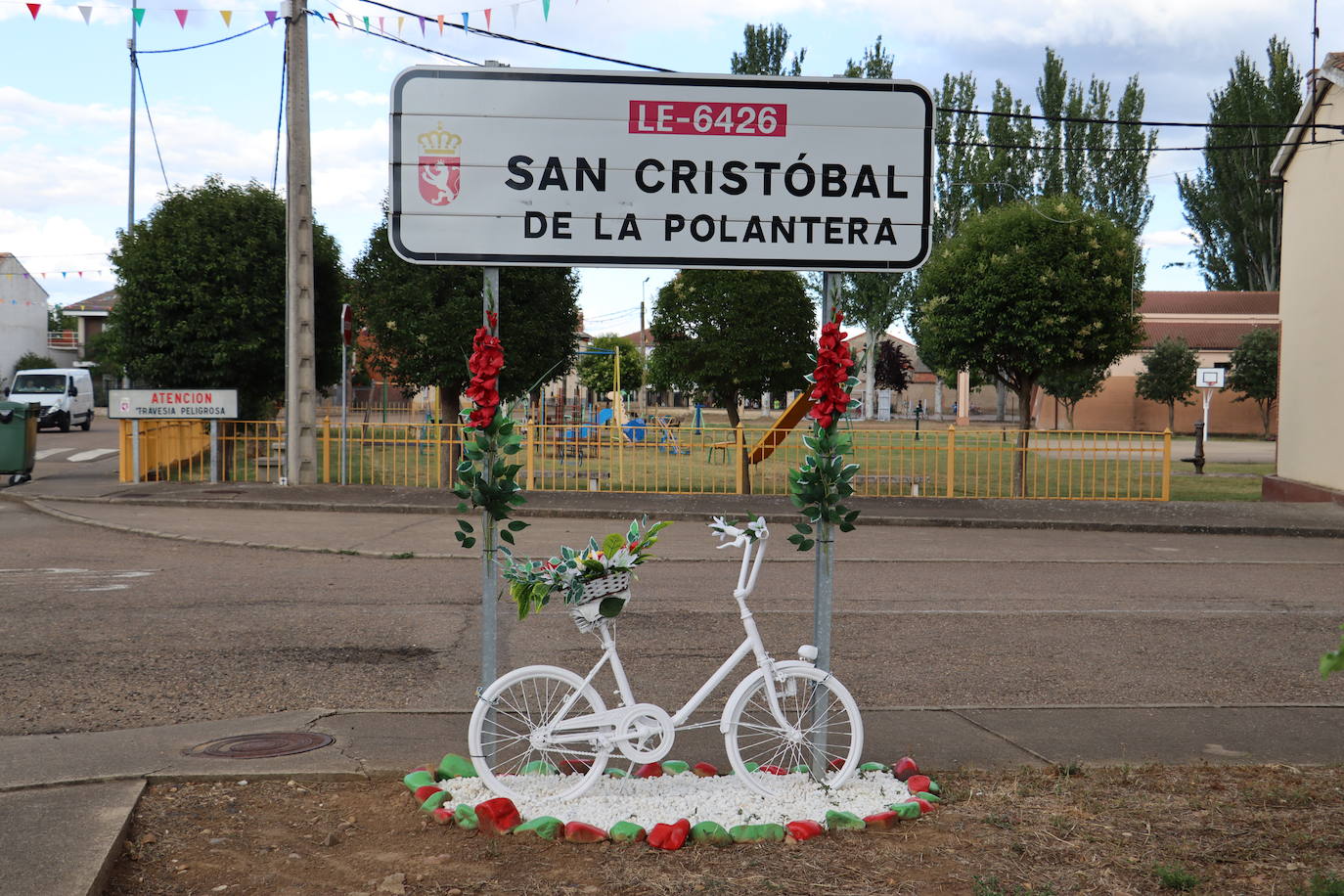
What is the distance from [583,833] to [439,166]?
2574 millimetres

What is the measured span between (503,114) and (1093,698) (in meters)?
4.42

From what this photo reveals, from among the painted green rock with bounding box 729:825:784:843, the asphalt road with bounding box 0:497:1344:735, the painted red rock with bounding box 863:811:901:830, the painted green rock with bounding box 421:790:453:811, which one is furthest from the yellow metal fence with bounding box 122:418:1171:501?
the painted green rock with bounding box 729:825:784:843

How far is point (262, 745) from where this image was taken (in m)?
5.12

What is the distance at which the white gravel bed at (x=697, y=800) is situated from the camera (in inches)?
165

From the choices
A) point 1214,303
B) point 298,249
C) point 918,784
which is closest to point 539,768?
point 918,784

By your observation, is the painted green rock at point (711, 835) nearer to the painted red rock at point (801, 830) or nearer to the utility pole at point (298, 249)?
the painted red rock at point (801, 830)

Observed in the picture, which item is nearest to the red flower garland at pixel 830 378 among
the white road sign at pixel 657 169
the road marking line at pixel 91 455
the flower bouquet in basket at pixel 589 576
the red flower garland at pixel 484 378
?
the white road sign at pixel 657 169

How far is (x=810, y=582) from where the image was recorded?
34.3 feet

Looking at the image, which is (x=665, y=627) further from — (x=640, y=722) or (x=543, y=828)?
(x=543, y=828)

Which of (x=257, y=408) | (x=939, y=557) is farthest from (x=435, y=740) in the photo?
(x=257, y=408)

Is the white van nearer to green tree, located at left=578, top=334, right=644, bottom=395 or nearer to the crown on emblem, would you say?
green tree, located at left=578, top=334, right=644, bottom=395

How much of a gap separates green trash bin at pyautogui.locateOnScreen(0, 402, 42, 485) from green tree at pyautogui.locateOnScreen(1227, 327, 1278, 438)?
43457 millimetres

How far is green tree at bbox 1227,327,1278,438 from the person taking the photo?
150 feet

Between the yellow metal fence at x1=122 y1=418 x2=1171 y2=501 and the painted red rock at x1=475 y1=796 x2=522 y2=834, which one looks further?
the yellow metal fence at x1=122 y1=418 x2=1171 y2=501
